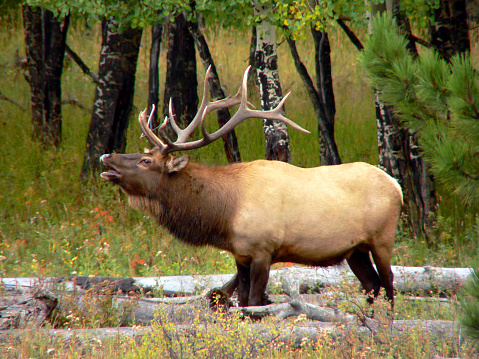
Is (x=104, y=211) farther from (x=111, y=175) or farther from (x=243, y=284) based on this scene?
(x=243, y=284)

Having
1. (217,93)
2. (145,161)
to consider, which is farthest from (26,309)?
(217,93)

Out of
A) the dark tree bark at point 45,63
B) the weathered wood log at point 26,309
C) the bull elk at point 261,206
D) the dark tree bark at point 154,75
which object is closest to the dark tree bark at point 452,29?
the bull elk at point 261,206

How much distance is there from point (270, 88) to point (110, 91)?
2590 millimetres

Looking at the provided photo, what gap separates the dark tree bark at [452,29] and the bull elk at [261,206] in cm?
325

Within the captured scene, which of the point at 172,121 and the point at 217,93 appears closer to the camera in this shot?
the point at 172,121

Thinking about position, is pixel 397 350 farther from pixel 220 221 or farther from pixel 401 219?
pixel 401 219

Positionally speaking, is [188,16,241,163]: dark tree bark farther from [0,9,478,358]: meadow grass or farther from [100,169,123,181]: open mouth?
[100,169,123,181]: open mouth

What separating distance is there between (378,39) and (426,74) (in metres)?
0.42

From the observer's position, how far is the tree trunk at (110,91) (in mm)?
8664

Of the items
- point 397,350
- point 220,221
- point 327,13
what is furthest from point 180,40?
point 397,350

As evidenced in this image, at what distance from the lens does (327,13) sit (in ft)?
23.9

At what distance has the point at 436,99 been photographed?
3.52 meters

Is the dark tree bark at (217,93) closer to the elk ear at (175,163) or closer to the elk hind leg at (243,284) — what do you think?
the elk ear at (175,163)

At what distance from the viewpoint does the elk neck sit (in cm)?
536
